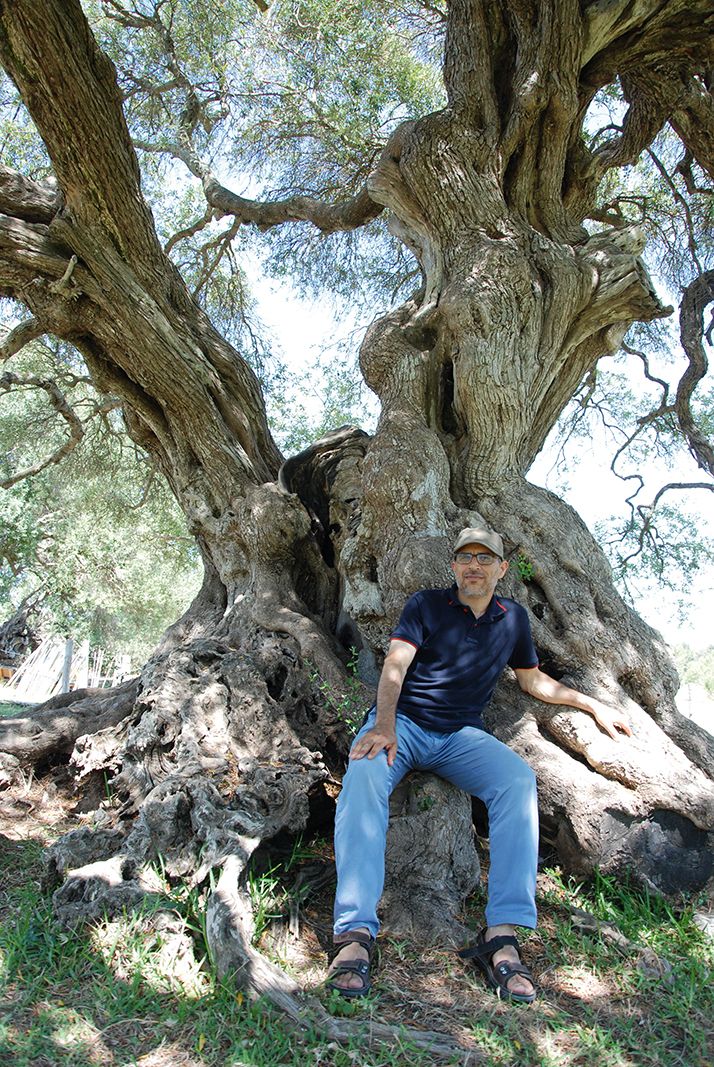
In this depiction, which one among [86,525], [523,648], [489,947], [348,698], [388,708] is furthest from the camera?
[86,525]

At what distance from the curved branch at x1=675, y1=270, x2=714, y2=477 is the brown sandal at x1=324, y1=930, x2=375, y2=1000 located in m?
6.81

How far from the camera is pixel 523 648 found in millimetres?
3707

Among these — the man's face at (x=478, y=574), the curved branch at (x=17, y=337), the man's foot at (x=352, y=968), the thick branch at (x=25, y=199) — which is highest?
the thick branch at (x=25, y=199)

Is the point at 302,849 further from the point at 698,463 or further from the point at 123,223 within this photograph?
the point at 698,463

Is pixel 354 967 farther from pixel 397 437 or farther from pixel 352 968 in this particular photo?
pixel 397 437

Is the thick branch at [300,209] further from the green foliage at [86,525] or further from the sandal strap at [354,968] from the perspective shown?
the sandal strap at [354,968]

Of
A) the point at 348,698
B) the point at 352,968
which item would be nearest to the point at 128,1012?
the point at 352,968

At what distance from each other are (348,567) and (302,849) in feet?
6.11

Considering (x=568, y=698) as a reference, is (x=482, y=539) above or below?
above

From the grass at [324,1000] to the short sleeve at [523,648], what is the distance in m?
1.14

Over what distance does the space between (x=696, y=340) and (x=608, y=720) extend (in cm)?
547

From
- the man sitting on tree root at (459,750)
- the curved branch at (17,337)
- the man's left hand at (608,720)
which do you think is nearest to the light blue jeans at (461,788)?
the man sitting on tree root at (459,750)

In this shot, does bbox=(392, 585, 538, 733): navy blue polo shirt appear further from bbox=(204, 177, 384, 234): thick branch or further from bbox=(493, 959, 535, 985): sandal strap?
bbox=(204, 177, 384, 234): thick branch

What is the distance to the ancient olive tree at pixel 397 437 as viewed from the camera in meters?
3.50
